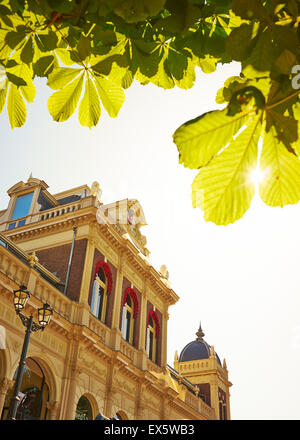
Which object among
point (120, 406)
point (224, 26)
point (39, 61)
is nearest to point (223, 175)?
point (224, 26)

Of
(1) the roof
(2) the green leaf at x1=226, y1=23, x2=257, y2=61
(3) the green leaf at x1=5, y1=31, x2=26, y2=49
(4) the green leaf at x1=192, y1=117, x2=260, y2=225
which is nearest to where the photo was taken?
(4) the green leaf at x1=192, y1=117, x2=260, y2=225

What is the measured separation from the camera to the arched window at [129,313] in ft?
54.6

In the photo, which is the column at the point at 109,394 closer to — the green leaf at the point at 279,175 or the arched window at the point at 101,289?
the arched window at the point at 101,289

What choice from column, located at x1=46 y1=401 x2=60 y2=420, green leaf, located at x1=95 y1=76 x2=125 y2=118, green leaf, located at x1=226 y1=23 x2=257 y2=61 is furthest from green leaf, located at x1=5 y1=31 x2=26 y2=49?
column, located at x1=46 y1=401 x2=60 y2=420

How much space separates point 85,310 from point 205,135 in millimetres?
13047

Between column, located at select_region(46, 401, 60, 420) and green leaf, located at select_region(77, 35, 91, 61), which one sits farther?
column, located at select_region(46, 401, 60, 420)

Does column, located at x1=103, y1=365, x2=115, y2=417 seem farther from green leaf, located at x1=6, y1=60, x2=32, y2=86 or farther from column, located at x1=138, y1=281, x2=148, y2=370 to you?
green leaf, located at x1=6, y1=60, x2=32, y2=86

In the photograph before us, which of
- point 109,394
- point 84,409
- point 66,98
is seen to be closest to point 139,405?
point 109,394

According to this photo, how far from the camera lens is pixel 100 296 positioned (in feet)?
50.6

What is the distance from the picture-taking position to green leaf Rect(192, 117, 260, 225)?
3.38ft

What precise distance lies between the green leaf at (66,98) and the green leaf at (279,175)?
1.00 meters

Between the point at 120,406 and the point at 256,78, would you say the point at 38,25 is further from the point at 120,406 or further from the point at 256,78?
the point at 120,406

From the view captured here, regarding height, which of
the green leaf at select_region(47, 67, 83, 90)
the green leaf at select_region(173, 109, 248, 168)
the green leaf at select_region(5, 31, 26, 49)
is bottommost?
the green leaf at select_region(173, 109, 248, 168)

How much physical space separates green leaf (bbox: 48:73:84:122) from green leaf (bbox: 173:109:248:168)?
852 millimetres
